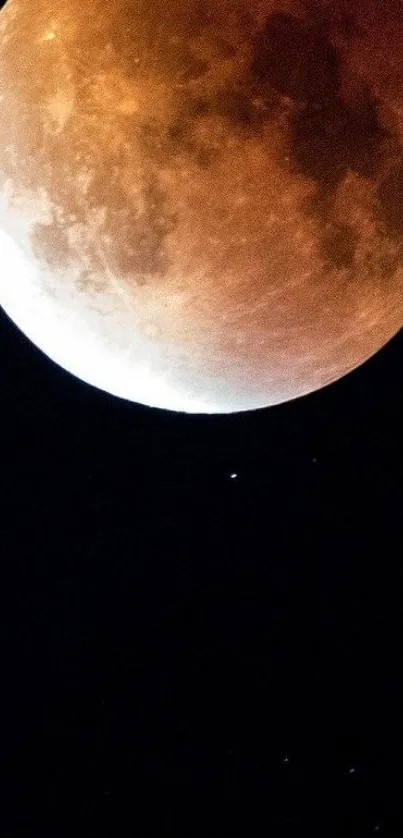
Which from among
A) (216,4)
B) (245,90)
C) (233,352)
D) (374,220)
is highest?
(216,4)

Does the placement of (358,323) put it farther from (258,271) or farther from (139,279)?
(139,279)

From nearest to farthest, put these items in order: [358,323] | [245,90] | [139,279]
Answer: [245,90], [139,279], [358,323]

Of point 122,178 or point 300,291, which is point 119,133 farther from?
point 300,291

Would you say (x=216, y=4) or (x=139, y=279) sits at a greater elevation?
(x=216, y=4)

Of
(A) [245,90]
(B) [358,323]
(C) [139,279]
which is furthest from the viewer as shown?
(B) [358,323]

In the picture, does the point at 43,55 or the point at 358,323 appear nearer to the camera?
the point at 43,55

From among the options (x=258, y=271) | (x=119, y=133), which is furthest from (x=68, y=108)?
(x=258, y=271)

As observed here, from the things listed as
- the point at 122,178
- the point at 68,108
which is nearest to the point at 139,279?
the point at 122,178
